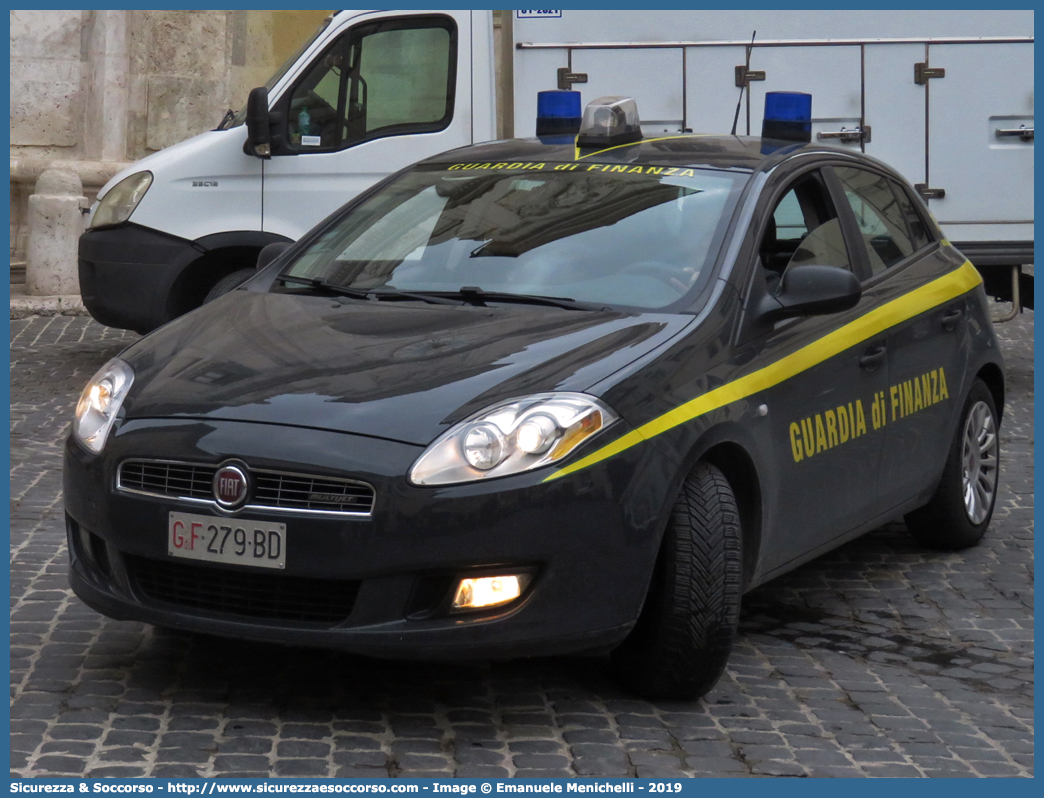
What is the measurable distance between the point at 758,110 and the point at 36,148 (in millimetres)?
7972

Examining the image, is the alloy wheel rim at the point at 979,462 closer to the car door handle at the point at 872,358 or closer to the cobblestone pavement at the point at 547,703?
the cobblestone pavement at the point at 547,703

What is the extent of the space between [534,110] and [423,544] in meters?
6.92

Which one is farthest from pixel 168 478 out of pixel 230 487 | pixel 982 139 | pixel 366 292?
pixel 982 139

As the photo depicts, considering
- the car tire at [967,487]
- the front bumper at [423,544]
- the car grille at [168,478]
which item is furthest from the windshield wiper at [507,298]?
the car tire at [967,487]

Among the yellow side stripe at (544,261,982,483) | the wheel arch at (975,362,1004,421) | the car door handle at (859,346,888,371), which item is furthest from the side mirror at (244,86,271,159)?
the car door handle at (859,346,888,371)

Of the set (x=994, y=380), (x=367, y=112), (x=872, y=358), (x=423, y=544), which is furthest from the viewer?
(x=367, y=112)

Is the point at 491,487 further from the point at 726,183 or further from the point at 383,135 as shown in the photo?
the point at 383,135

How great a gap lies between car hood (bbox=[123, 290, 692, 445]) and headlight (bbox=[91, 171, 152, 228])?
17.4 feet

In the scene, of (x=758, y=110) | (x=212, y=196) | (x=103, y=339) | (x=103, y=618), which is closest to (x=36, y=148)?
(x=103, y=339)

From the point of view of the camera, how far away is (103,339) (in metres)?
12.4

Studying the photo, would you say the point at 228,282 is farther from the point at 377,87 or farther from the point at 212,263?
the point at 377,87

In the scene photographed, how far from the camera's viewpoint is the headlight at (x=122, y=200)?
9.92 meters

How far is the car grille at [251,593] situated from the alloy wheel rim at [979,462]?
10.3 ft

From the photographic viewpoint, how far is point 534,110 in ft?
34.1
